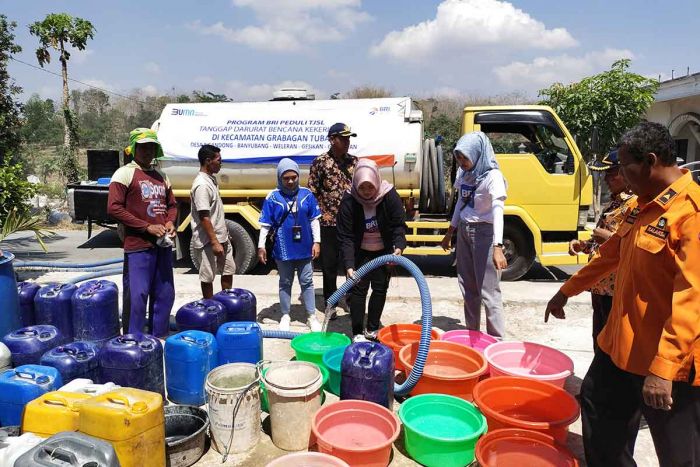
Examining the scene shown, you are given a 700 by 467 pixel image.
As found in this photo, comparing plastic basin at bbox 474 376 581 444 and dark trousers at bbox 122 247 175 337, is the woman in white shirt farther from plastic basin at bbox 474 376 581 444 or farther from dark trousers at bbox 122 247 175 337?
dark trousers at bbox 122 247 175 337

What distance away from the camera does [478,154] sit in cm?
385

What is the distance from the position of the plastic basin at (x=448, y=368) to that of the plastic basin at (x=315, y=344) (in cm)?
51

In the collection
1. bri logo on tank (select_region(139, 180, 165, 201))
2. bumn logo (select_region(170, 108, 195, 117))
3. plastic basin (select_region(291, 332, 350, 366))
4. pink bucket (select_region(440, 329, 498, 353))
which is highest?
bumn logo (select_region(170, 108, 195, 117))

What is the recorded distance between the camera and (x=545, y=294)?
5.95 m

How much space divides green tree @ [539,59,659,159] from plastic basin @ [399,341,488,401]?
7.83 metres

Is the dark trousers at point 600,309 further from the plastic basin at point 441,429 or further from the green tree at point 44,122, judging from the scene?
the green tree at point 44,122

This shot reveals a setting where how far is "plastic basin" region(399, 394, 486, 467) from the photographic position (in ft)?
8.44

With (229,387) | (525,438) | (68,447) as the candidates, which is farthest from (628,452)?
(68,447)

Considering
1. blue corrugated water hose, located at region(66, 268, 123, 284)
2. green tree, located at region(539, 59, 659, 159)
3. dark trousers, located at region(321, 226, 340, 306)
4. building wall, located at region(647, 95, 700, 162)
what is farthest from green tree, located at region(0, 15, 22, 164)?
building wall, located at region(647, 95, 700, 162)

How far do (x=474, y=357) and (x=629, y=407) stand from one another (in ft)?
4.69

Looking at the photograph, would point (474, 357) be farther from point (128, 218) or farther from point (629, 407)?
point (128, 218)

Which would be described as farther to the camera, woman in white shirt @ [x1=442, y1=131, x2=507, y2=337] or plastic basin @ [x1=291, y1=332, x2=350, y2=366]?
woman in white shirt @ [x1=442, y1=131, x2=507, y2=337]

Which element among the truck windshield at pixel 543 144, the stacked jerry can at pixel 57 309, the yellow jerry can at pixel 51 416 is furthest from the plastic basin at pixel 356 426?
the truck windshield at pixel 543 144

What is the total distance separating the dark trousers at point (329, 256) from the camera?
16.0 feet
